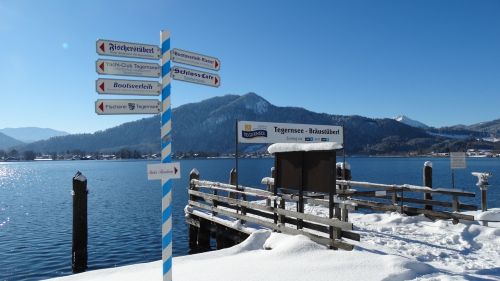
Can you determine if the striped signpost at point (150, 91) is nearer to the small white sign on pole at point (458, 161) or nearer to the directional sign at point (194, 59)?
the directional sign at point (194, 59)

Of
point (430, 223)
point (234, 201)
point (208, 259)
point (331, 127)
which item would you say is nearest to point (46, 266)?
point (234, 201)

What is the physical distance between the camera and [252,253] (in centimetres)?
902

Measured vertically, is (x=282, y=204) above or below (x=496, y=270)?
above

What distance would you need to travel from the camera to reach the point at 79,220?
13977 mm

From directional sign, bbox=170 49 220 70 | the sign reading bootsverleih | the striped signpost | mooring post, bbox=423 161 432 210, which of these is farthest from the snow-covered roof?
mooring post, bbox=423 161 432 210

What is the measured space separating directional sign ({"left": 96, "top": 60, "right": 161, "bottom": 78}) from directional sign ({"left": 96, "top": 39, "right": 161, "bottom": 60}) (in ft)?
0.39

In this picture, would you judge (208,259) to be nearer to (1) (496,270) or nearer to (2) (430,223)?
(1) (496,270)

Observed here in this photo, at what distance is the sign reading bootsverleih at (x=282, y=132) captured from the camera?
12.9 m

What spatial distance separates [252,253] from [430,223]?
688 cm

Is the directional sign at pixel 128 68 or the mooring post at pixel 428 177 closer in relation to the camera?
the directional sign at pixel 128 68

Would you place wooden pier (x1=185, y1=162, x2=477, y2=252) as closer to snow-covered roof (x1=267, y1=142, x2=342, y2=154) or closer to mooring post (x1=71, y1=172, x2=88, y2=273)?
snow-covered roof (x1=267, y1=142, x2=342, y2=154)

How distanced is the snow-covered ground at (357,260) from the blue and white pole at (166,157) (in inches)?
62.0

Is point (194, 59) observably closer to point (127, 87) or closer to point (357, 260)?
point (127, 87)

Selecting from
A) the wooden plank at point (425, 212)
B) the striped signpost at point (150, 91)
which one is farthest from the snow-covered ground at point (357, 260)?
the striped signpost at point (150, 91)
